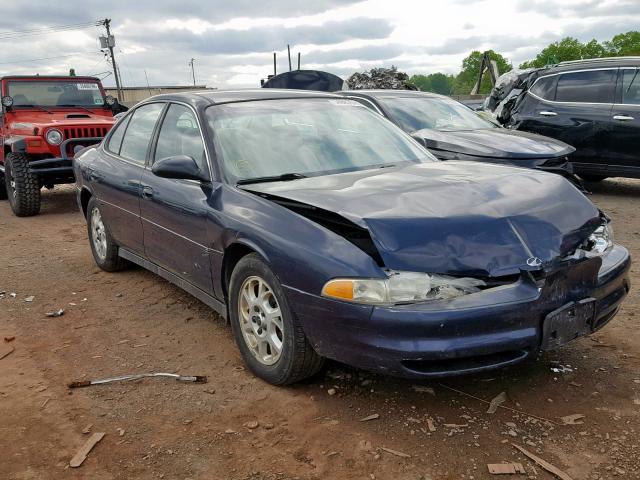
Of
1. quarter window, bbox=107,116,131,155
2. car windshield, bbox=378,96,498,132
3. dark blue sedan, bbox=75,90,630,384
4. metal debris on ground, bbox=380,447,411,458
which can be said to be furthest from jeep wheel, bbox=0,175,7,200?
metal debris on ground, bbox=380,447,411,458

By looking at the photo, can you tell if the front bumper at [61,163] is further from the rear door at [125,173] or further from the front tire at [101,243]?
the rear door at [125,173]

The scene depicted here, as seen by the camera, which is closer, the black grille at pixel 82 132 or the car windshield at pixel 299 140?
the car windshield at pixel 299 140

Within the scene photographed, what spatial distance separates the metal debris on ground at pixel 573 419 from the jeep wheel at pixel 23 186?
26.6ft

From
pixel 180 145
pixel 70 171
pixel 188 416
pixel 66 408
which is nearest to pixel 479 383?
pixel 188 416

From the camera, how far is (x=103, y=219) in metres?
5.32

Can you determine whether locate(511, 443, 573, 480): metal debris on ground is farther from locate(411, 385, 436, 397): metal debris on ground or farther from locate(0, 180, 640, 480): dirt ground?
locate(411, 385, 436, 397): metal debris on ground

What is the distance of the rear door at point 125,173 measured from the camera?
15.0 ft

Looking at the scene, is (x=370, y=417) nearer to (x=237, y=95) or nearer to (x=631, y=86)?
(x=237, y=95)

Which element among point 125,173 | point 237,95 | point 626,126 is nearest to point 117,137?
point 125,173

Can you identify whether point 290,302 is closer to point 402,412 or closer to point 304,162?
point 402,412

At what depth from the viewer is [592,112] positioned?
8.47 meters

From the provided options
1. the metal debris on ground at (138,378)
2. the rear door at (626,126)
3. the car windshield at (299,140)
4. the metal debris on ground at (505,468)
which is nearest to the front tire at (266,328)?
the metal debris on ground at (138,378)

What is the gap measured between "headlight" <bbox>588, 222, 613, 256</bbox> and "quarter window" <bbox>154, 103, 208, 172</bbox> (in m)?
2.21

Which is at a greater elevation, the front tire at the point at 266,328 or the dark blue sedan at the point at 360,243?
the dark blue sedan at the point at 360,243
